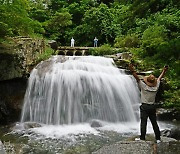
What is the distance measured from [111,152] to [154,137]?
63.1 inches

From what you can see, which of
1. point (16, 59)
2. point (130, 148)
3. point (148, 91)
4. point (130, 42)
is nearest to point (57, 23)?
point (130, 42)

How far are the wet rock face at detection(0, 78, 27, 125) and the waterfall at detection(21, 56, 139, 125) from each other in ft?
0.87

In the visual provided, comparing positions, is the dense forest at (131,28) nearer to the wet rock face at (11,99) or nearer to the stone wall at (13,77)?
the stone wall at (13,77)

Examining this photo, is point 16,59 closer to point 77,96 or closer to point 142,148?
point 77,96

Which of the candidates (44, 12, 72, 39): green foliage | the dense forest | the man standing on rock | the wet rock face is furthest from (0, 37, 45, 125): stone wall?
(44, 12, 72, 39): green foliage

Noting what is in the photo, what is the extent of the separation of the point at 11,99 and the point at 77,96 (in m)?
2.78

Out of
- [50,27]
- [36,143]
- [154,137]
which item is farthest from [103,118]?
[50,27]

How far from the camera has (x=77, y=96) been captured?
13.1 meters

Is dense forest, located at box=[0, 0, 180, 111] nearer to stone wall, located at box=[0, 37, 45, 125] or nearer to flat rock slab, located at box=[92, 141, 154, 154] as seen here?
stone wall, located at box=[0, 37, 45, 125]

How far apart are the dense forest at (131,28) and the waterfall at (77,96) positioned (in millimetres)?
1602

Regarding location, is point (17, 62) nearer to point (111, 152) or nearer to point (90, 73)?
point (90, 73)

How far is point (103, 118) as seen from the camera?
41.5 feet

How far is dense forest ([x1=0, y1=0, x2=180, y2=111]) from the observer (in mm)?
5422

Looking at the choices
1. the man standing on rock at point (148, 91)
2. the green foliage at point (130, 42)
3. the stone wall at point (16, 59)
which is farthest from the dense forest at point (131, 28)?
the stone wall at point (16, 59)
